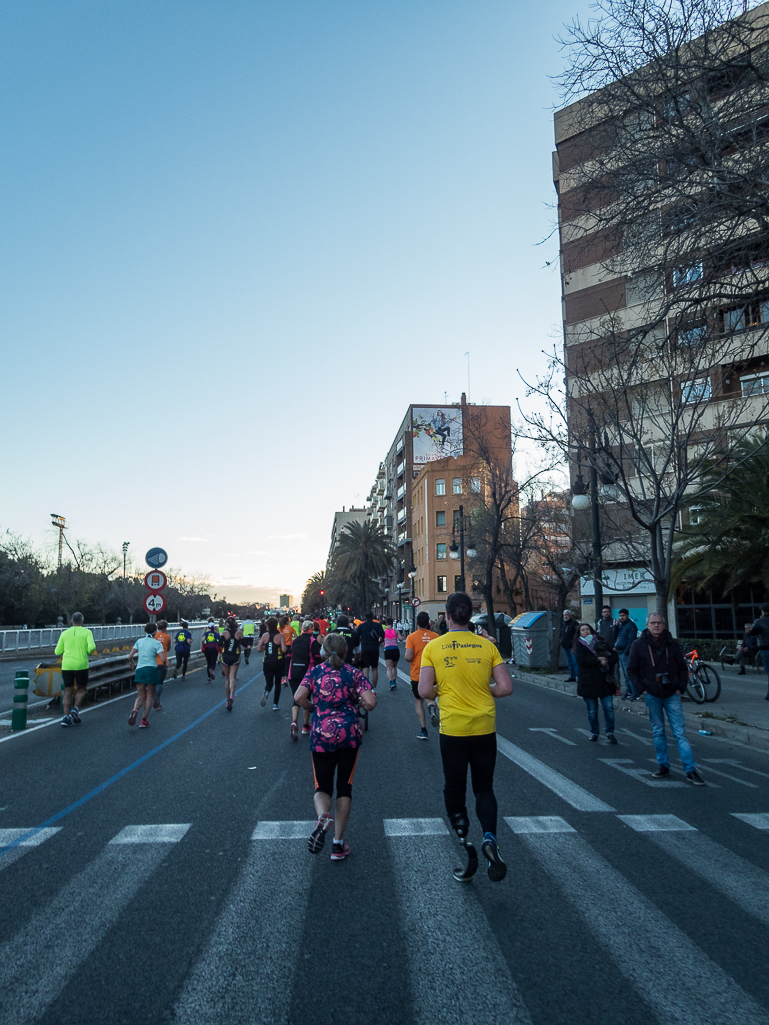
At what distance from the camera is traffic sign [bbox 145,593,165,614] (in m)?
16.2

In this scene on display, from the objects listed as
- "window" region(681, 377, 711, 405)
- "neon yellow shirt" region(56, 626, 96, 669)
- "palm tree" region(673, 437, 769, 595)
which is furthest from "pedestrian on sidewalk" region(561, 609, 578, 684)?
"neon yellow shirt" region(56, 626, 96, 669)

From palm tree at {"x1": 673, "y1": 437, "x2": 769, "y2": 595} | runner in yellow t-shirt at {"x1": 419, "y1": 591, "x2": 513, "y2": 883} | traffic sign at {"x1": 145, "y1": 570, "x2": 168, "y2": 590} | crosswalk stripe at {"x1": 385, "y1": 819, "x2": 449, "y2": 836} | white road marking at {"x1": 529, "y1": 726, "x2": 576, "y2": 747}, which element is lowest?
white road marking at {"x1": 529, "y1": 726, "x2": 576, "y2": 747}

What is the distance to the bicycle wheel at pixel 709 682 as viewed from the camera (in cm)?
1484

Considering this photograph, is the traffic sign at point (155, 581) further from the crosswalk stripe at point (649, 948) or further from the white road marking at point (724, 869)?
the white road marking at point (724, 869)

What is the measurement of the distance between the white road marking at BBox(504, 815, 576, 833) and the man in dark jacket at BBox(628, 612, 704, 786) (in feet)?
7.93

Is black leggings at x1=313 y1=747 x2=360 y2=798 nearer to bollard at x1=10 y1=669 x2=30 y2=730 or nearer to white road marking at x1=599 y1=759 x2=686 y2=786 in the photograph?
white road marking at x1=599 y1=759 x2=686 y2=786

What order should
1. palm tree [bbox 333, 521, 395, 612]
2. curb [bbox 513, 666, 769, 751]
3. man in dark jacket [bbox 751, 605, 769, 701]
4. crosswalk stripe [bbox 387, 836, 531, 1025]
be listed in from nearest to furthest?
crosswalk stripe [bbox 387, 836, 531, 1025] < curb [bbox 513, 666, 769, 751] < man in dark jacket [bbox 751, 605, 769, 701] < palm tree [bbox 333, 521, 395, 612]

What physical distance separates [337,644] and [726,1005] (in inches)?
140

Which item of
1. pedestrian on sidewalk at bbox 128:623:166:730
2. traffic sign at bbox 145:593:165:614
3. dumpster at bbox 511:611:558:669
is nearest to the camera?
pedestrian on sidewalk at bbox 128:623:166:730

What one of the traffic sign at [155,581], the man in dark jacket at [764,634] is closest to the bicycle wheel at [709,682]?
the man in dark jacket at [764,634]

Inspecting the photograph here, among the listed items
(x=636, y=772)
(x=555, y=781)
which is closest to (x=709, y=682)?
(x=636, y=772)

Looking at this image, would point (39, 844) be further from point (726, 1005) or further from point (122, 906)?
point (726, 1005)

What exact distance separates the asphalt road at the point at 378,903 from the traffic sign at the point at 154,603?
7.62 metres

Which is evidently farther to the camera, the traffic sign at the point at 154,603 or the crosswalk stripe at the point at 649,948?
the traffic sign at the point at 154,603
